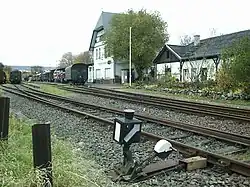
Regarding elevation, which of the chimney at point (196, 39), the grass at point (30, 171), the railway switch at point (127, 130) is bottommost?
the grass at point (30, 171)

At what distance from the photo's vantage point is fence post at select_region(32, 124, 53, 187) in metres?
3.47

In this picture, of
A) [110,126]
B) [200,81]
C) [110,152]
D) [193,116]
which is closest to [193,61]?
[200,81]

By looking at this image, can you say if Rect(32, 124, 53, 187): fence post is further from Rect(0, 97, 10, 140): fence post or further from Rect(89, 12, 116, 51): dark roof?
Rect(89, 12, 116, 51): dark roof

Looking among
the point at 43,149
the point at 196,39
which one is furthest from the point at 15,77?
the point at 43,149

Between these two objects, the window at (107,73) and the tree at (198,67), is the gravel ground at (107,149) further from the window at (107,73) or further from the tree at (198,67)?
the window at (107,73)

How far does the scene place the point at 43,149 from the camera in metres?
3.53

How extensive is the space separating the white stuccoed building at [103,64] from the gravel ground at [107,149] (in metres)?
37.8

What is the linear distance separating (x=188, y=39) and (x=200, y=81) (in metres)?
18.5

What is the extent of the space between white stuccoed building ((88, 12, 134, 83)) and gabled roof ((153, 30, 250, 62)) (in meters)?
10.6

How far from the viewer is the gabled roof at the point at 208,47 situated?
109 feet

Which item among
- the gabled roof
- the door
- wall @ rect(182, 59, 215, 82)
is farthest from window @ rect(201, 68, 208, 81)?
the door

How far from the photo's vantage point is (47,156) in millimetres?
3576

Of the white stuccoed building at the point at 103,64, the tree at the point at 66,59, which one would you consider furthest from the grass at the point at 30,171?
the tree at the point at 66,59

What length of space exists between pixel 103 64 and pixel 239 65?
1578 inches
